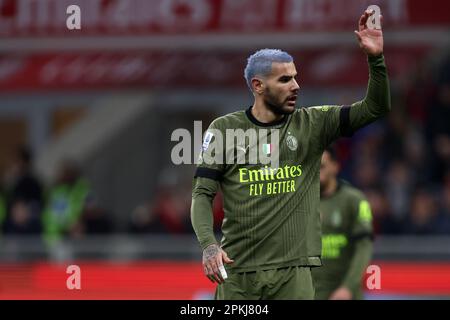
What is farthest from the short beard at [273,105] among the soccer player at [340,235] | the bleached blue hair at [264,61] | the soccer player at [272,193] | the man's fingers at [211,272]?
the soccer player at [340,235]

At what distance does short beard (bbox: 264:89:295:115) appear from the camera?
7.33 m

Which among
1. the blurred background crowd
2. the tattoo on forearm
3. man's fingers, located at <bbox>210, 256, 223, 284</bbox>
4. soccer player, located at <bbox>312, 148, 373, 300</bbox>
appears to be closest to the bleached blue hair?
the tattoo on forearm

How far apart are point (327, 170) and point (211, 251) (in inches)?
112

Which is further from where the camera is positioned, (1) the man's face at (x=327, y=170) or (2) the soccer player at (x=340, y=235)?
(1) the man's face at (x=327, y=170)

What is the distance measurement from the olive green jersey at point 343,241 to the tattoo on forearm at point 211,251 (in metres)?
2.38

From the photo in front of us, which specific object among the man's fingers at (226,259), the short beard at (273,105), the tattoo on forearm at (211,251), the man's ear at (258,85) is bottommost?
the man's fingers at (226,259)

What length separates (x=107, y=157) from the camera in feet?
70.1

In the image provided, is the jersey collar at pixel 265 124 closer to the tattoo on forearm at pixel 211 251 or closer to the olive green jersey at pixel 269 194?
the olive green jersey at pixel 269 194

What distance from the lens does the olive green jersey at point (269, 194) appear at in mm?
7340

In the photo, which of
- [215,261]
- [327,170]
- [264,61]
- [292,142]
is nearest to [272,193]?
[292,142]

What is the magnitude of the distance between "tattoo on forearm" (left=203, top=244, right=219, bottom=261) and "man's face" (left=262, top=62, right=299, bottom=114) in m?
0.89

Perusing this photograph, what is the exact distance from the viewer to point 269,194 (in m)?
7.35
